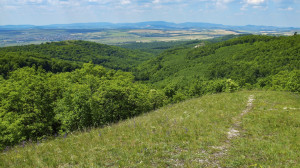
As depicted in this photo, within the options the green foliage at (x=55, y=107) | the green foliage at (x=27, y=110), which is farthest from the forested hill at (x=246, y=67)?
the green foliage at (x=27, y=110)

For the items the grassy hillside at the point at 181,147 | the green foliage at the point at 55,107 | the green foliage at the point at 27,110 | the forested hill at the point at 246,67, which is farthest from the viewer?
the forested hill at the point at 246,67

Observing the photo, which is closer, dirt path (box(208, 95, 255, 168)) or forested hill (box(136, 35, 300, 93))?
dirt path (box(208, 95, 255, 168))

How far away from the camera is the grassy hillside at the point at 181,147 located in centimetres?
755

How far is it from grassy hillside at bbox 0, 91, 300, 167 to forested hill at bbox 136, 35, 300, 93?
4417cm

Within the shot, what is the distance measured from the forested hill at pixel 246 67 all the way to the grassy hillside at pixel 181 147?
1739 inches

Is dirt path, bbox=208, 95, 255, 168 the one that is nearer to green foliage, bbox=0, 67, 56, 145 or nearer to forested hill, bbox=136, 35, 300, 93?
green foliage, bbox=0, 67, 56, 145

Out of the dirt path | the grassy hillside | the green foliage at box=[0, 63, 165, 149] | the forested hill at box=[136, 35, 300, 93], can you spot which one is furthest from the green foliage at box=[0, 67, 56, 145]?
the forested hill at box=[136, 35, 300, 93]

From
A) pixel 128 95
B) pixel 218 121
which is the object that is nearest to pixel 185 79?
pixel 128 95

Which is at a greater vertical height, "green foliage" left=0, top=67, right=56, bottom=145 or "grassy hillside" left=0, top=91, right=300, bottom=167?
"grassy hillside" left=0, top=91, right=300, bottom=167

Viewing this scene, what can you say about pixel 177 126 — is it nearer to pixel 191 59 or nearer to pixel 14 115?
pixel 14 115

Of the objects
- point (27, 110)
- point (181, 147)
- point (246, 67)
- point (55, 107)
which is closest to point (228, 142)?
point (181, 147)

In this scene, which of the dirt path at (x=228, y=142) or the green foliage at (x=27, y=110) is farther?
the green foliage at (x=27, y=110)

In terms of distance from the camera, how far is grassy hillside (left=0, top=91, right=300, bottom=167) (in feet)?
24.8

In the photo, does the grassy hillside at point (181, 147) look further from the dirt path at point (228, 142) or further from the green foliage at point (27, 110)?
the green foliage at point (27, 110)
